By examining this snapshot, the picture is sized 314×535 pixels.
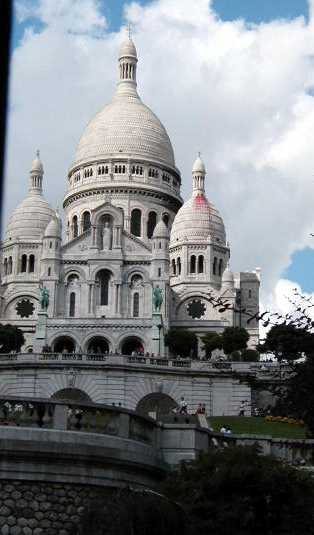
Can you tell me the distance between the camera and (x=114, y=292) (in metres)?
94.4

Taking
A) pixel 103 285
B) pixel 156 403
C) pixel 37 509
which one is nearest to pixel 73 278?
pixel 103 285

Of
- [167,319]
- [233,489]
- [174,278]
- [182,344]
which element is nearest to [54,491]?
[233,489]

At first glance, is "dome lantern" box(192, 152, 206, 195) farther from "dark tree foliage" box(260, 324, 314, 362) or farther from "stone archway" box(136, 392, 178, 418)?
"dark tree foliage" box(260, 324, 314, 362)

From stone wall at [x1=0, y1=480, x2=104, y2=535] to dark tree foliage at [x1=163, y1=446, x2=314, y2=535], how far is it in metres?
2.18

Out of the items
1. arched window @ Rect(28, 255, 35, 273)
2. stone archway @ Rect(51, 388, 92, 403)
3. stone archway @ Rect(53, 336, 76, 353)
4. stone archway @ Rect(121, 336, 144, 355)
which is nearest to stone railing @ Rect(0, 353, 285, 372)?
stone archway @ Rect(51, 388, 92, 403)

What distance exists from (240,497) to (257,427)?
25.5 meters

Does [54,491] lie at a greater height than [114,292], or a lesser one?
lesser

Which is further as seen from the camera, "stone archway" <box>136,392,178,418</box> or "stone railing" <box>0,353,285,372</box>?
"stone railing" <box>0,353,285,372</box>

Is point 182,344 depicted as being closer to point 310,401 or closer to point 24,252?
point 24,252

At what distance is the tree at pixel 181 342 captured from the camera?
83.2 meters

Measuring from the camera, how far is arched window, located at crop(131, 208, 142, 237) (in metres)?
110

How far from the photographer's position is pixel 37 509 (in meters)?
11.0

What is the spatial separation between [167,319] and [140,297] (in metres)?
4.71

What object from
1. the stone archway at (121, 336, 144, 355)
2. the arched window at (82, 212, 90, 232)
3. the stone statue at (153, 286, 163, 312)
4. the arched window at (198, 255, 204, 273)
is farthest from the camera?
the arched window at (82, 212, 90, 232)
